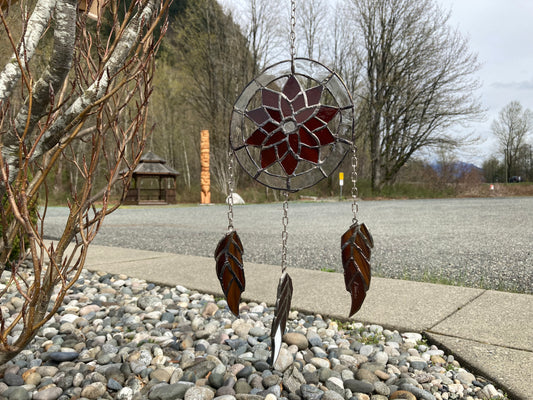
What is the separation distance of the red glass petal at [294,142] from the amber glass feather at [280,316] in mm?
491

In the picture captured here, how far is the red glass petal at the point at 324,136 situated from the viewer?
60.9 inches

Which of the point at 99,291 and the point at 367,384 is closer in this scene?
the point at 367,384

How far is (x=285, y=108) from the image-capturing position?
1.55 m

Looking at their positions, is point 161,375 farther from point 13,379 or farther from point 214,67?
point 214,67

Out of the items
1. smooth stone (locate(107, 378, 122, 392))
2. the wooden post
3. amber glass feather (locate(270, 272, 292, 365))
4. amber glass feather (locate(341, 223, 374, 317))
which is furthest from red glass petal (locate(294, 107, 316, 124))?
the wooden post

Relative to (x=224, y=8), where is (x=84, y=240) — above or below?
below

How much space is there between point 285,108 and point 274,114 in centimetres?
5

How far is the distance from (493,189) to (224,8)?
54.7 ft

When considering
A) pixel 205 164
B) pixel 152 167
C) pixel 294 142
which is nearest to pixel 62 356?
pixel 294 142

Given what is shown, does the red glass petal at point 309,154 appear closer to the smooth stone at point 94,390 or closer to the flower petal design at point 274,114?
the flower petal design at point 274,114

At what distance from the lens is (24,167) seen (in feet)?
3.95

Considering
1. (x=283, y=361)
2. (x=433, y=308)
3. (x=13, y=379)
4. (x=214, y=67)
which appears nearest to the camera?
(x=13, y=379)

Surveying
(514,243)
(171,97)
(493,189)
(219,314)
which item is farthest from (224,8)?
(219,314)

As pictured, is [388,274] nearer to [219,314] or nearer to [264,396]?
[219,314]
